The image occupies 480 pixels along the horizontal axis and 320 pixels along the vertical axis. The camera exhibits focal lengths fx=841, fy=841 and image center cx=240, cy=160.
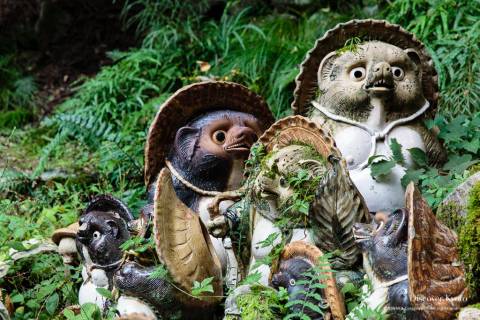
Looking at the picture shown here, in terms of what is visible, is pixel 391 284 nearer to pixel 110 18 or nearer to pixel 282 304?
pixel 282 304

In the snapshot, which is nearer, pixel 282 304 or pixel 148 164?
pixel 282 304

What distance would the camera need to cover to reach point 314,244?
11.4 ft

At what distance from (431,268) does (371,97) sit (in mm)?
1240

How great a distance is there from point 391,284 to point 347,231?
16.1 inches

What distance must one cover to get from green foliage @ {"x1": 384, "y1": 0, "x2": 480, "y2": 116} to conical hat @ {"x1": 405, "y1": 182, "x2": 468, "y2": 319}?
2.33 meters

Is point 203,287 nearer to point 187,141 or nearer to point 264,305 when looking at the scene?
point 264,305

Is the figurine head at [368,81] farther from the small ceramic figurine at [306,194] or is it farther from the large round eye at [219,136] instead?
the large round eye at [219,136]

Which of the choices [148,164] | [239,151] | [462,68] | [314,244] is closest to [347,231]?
[314,244]

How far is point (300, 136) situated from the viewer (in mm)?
3746

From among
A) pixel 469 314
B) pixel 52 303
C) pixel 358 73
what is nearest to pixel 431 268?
pixel 469 314

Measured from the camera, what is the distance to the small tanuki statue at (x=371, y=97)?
3934 millimetres

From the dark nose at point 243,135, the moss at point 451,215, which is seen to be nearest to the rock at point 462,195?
the moss at point 451,215

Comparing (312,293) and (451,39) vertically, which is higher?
(451,39)

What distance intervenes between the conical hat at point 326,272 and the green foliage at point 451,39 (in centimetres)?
222
